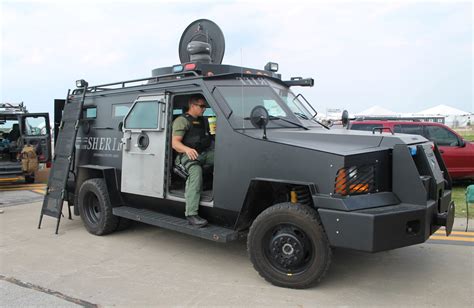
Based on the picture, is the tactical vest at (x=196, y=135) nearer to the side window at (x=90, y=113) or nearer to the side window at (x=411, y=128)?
the side window at (x=90, y=113)

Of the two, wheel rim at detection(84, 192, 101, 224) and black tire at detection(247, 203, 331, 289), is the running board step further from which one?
wheel rim at detection(84, 192, 101, 224)

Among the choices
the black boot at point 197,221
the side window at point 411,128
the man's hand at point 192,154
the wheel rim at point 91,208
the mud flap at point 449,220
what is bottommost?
the wheel rim at point 91,208

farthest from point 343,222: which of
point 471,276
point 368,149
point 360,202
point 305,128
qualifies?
point 471,276

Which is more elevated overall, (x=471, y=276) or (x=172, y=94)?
(x=172, y=94)

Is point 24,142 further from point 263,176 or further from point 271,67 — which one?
point 263,176

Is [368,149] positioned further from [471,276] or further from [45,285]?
[45,285]

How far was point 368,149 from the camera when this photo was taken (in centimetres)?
376

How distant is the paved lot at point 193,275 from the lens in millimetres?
3803

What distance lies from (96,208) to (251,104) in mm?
3288

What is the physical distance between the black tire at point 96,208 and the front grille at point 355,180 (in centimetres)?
370

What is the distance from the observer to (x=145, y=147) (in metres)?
5.34

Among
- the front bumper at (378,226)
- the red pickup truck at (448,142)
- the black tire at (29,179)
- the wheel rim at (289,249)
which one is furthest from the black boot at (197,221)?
the black tire at (29,179)

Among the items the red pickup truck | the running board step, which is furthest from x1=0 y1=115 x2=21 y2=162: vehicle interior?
the red pickup truck

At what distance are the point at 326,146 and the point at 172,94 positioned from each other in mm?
2256
